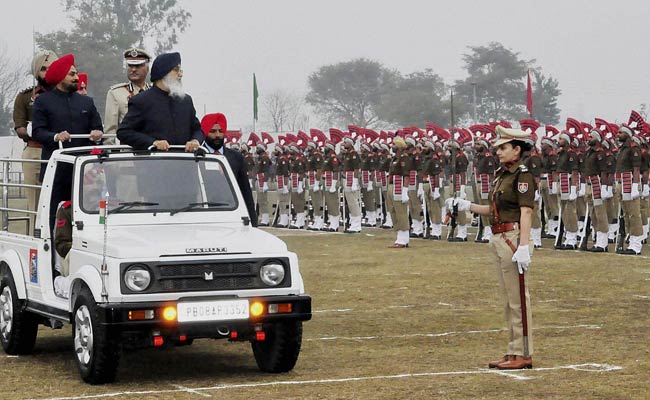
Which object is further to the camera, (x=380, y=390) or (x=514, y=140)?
(x=514, y=140)

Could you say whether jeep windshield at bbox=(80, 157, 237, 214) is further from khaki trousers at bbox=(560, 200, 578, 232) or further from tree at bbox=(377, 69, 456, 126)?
tree at bbox=(377, 69, 456, 126)

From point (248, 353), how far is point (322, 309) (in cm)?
367

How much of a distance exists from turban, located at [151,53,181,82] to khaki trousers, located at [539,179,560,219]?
17.1 metres

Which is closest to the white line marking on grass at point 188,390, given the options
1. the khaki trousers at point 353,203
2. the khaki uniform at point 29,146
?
the khaki uniform at point 29,146

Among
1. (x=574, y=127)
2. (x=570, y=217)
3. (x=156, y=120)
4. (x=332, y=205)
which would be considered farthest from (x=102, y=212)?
(x=332, y=205)

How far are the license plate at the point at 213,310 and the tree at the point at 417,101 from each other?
313 ft

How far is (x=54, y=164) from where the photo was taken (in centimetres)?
1195

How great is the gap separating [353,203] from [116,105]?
20.9 meters

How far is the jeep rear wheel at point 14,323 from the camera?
1220 cm

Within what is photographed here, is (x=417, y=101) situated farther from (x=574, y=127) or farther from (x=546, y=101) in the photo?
(x=574, y=127)

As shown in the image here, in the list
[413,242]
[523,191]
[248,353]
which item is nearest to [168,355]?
[248,353]

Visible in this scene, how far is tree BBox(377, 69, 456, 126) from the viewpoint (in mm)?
108375

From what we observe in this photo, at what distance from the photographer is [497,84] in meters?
111

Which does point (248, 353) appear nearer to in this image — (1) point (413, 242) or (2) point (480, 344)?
(2) point (480, 344)
